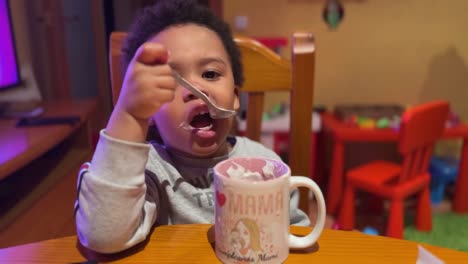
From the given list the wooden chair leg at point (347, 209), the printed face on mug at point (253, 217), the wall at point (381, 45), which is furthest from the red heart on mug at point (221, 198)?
the wall at point (381, 45)

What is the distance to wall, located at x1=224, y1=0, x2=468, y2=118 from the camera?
2270 millimetres

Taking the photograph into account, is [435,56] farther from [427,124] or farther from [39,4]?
[39,4]

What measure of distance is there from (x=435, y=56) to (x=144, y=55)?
218cm

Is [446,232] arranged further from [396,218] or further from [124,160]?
[124,160]

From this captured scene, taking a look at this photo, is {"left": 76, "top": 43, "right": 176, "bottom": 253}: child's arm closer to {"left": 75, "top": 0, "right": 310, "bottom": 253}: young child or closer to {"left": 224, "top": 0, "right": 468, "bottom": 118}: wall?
{"left": 75, "top": 0, "right": 310, "bottom": 253}: young child

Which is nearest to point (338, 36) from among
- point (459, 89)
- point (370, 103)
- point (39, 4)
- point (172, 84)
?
point (370, 103)

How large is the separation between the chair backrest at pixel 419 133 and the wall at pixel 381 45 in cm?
61

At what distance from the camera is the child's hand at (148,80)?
0.48m

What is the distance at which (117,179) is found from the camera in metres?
0.50

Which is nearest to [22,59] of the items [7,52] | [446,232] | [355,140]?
[7,52]

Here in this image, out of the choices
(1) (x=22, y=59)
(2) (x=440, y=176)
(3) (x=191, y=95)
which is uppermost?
(3) (x=191, y=95)

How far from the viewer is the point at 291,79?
87cm

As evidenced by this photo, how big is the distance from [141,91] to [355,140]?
64.2 inches

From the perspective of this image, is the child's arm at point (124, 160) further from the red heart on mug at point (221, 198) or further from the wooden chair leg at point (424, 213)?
the wooden chair leg at point (424, 213)
